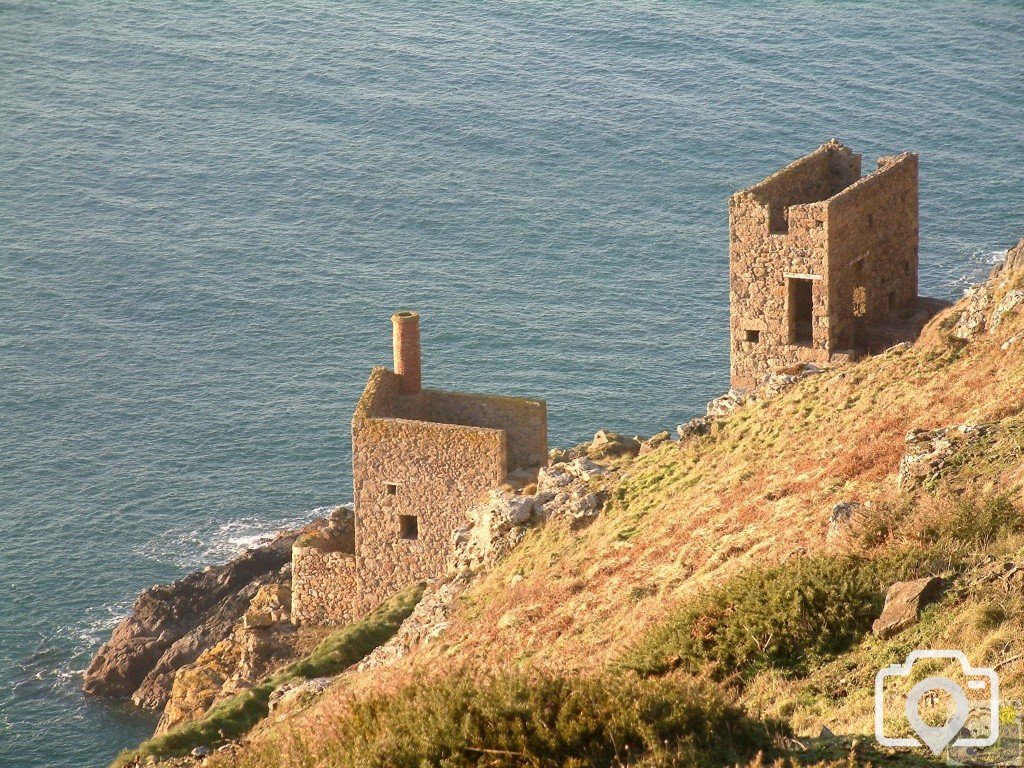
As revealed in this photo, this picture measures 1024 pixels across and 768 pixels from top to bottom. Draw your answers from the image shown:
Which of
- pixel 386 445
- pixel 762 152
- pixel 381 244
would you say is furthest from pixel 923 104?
pixel 386 445

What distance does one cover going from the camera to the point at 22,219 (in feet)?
413

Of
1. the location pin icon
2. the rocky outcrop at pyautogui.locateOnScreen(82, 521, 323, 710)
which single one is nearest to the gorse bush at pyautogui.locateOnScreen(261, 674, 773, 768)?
the location pin icon

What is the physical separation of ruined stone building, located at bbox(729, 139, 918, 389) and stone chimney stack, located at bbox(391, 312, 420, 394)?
999cm

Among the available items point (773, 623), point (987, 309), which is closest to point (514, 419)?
point (987, 309)

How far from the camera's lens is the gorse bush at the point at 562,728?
17.9m

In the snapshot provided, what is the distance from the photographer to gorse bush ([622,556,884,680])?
2130cm

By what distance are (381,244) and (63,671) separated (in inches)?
2244

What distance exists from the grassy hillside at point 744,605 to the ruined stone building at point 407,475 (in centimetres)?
1022

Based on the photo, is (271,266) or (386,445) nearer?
(386,445)

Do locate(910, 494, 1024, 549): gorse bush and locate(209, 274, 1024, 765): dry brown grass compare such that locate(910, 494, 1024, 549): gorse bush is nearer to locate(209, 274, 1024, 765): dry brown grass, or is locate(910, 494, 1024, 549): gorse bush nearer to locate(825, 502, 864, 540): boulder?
locate(209, 274, 1024, 765): dry brown grass

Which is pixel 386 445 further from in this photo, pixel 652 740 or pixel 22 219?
pixel 22 219

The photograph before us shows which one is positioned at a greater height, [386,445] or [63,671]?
[386,445]
